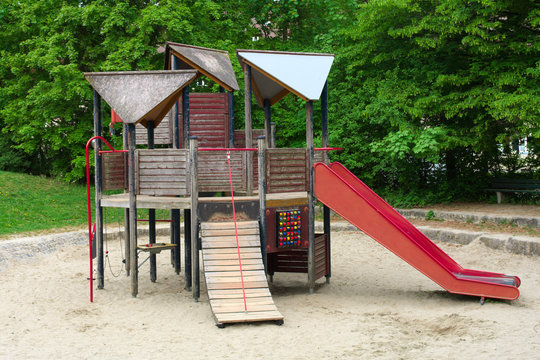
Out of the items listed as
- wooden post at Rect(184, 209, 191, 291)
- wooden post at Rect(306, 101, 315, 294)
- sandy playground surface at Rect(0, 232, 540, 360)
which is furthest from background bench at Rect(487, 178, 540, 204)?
wooden post at Rect(184, 209, 191, 291)

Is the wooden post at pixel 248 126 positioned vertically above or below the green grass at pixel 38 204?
above

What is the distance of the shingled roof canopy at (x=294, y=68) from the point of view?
1052 centimetres

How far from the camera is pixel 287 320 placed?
9.02 m

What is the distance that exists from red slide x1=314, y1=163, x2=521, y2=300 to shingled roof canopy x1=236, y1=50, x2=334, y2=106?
1.36 meters

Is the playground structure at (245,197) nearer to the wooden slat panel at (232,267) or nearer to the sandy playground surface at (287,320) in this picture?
the wooden slat panel at (232,267)

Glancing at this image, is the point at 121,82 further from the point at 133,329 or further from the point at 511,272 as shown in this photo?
the point at 511,272

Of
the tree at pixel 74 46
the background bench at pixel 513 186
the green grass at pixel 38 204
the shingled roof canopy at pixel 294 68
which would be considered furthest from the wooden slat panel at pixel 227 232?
the tree at pixel 74 46

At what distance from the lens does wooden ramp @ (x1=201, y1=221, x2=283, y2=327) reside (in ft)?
28.8

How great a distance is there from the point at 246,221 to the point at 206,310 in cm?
162

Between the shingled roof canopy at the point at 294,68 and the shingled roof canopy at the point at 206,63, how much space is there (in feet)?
2.47

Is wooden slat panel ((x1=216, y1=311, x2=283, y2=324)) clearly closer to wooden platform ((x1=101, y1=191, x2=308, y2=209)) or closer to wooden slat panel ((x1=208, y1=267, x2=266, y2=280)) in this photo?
wooden slat panel ((x1=208, y1=267, x2=266, y2=280))

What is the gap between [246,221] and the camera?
405 inches

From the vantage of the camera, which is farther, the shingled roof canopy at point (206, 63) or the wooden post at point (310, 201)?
the shingled roof canopy at point (206, 63)

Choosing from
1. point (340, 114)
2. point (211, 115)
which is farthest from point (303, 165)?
point (340, 114)
